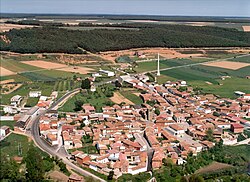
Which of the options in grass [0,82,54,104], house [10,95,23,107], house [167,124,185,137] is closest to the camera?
house [167,124,185,137]

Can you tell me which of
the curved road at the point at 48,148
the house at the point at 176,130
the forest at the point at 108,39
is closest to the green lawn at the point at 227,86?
the house at the point at 176,130

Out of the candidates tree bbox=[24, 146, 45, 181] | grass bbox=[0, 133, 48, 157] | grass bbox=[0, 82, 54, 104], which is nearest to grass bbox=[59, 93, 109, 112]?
grass bbox=[0, 82, 54, 104]

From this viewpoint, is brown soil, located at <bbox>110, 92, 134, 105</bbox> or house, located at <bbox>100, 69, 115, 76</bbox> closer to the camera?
brown soil, located at <bbox>110, 92, 134, 105</bbox>

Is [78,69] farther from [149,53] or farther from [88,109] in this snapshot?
[88,109]

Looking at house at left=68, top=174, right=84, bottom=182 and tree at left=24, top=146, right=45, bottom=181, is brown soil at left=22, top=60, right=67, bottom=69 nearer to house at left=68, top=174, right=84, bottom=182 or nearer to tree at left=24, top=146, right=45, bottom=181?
house at left=68, top=174, right=84, bottom=182

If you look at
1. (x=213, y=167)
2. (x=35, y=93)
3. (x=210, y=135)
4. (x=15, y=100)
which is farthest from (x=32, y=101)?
(x=213, y=167)
